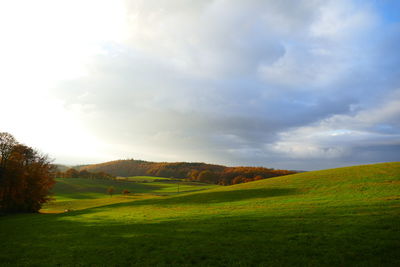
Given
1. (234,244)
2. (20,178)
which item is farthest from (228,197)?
(20,178)

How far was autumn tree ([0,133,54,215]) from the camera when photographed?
154ft

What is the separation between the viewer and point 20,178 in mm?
47906

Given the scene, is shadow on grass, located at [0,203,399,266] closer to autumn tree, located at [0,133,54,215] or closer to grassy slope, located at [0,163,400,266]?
grassy slope, located at [0,163,400,266]

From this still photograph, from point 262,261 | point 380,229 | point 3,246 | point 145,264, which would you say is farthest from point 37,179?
point 380,229

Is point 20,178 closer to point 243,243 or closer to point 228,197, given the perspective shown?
point 228,197

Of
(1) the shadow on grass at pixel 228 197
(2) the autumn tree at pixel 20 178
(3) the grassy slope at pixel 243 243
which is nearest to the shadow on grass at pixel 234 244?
(3) the grassy slope at pixel 243 243

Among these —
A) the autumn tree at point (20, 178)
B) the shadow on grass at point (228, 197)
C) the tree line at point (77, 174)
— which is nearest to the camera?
the shadow on grass at point (228, 197)

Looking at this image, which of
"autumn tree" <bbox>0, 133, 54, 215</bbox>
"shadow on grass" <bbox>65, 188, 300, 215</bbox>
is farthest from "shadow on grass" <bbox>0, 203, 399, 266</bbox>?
"autumn tree" <bbox>0, 133, 54, 215</bbox>

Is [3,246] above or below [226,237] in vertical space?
below

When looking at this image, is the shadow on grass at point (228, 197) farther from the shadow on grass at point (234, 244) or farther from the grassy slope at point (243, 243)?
the shadow on grass at point (234, 244)

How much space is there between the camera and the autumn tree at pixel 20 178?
46969 millimetres

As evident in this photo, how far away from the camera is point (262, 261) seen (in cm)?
1116

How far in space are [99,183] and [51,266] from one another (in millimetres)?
136553

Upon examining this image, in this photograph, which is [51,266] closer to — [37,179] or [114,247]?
[114,247]
